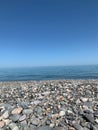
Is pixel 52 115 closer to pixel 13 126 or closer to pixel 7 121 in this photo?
pixel 13 126

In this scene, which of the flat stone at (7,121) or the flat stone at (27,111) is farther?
the flat stone at (27,111)

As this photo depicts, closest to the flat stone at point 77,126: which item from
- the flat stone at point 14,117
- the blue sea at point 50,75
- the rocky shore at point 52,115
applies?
the rocky shore at point 52,115

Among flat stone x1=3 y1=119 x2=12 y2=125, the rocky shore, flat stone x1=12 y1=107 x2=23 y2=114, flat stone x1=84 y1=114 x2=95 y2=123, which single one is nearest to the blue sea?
the rocky shore

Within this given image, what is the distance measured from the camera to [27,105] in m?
5.86

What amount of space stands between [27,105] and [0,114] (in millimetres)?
1037

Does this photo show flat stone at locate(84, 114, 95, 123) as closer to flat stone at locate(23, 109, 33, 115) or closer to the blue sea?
flat stone at locate(23, 109, 33, 115)

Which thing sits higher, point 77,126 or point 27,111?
point 27,111

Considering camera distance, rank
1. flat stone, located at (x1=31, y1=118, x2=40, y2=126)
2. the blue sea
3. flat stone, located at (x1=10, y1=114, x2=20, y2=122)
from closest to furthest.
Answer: flat stone, located at (x1=31, y1=118, x2=40, y2=126) → flat stone, located at (x1=10, y1=114, x2=20, y2=122) → the blue sea

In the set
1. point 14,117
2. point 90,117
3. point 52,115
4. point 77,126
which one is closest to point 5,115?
point 14,117

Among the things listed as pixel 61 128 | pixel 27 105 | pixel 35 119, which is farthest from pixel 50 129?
pixel 27 105

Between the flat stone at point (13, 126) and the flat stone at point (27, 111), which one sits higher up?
the flat stone at point (27, 111)

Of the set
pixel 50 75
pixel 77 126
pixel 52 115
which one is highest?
pixel 52 115

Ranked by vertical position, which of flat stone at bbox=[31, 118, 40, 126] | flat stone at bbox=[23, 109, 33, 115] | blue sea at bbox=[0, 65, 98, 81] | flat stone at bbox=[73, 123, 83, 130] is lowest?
blue sea at bbox=[0, 65, 98, 81]

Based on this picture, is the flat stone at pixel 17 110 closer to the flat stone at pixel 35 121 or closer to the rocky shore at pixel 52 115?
the rocky shore at pixel 52 115
